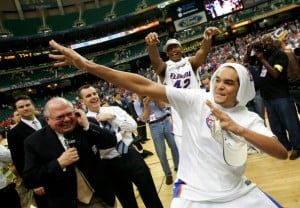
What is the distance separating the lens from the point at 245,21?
4056cm

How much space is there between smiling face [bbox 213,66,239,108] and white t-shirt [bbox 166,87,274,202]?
58 millimetres

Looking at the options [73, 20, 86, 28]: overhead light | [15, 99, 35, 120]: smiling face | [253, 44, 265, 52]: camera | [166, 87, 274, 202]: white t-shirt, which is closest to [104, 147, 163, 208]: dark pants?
[15, 99, 35, 120]: smiling face

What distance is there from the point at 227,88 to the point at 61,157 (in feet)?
4.18

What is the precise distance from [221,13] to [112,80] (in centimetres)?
1377

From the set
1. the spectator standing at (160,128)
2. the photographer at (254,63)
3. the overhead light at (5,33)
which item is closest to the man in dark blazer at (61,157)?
the spectator standing at (160,128)

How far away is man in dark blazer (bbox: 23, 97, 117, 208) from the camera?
2535 millimetres

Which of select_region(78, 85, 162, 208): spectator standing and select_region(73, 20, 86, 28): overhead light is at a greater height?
select_region(73, 20, 86, 28): overhead light

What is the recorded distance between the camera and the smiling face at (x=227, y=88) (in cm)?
222

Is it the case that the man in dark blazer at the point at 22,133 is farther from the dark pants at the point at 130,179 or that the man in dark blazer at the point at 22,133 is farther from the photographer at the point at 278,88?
the photographer at the point at 278,88

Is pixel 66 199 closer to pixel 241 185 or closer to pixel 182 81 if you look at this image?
pixel 241 185

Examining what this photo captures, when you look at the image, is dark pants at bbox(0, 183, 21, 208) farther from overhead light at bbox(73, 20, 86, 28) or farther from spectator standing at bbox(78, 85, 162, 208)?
overhead light at bbox(73, 20, 86, 28)

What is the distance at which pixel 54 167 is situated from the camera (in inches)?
98.5

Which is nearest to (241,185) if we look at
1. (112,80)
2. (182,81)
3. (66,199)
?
(112,80)

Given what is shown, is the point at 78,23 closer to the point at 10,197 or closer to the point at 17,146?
the point at 10,197
